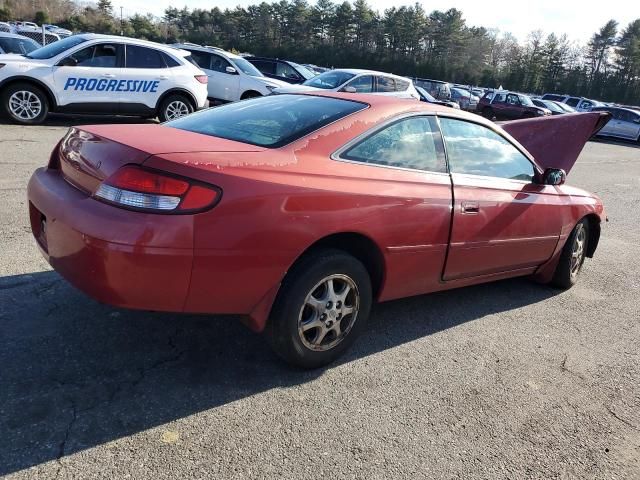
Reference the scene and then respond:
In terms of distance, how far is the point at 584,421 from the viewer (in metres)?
3.03

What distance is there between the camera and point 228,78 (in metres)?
15.1

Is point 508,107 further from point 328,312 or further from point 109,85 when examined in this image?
point 328,312

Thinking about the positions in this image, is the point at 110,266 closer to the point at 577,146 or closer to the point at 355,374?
the point at 355,374

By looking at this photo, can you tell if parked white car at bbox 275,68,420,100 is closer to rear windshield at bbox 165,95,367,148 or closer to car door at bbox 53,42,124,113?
car door at bbox 53,42,124,113

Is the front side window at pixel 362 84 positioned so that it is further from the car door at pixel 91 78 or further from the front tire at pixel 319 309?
the front tire at pixel 319 309

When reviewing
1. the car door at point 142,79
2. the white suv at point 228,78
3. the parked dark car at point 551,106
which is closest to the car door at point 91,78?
the car door at point 142,79

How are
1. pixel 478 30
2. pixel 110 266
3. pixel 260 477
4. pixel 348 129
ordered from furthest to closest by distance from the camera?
pixel 478 30, pixel 348 129, pixel 110 266, pixel 260 477

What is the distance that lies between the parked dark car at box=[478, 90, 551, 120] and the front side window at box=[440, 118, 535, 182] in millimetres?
24202

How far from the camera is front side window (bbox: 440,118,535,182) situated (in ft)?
12.4

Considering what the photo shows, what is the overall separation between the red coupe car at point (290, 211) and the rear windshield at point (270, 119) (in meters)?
0.02

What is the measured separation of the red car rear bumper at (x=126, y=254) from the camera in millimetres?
2424

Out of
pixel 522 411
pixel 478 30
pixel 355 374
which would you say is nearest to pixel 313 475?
pixel 355 374

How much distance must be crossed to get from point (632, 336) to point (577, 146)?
2.53 metres

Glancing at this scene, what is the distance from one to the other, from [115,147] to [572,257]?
4.04 m
